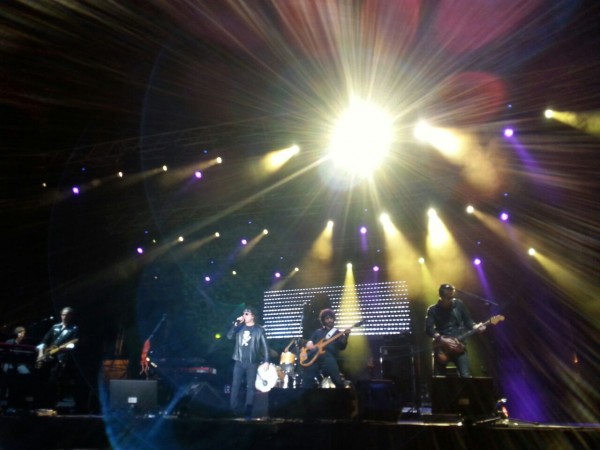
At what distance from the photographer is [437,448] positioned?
3529 millimetres

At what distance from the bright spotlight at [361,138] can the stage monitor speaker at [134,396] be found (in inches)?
222

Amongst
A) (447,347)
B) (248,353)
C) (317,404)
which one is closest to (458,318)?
(447,347)

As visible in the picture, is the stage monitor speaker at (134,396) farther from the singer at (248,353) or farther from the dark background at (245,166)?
the dark background at (245,166)

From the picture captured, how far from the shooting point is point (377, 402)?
4.42m

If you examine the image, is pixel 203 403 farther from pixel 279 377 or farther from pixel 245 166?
pixel 245 166

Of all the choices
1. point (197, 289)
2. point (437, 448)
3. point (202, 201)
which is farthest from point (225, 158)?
point (437, 448)

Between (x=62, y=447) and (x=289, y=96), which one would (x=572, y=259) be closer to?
(x=289, y=96)

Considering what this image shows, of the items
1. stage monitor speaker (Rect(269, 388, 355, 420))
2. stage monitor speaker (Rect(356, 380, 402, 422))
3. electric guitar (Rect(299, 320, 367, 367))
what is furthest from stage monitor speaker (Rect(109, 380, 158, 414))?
stage monitor speaker (Rect(356, 380, 402, 422))

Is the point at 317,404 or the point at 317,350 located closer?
the point at 317,404

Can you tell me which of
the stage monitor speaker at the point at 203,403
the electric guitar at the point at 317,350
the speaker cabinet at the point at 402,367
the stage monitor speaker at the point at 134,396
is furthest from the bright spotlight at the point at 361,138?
the stage monitor speaker at the point at 134,396

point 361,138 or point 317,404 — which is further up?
point 361,138

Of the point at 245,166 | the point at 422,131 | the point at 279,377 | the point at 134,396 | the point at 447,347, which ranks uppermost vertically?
the point at 245,166

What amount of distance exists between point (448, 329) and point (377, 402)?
233 centimetres

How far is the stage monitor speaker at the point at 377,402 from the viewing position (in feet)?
14.4
